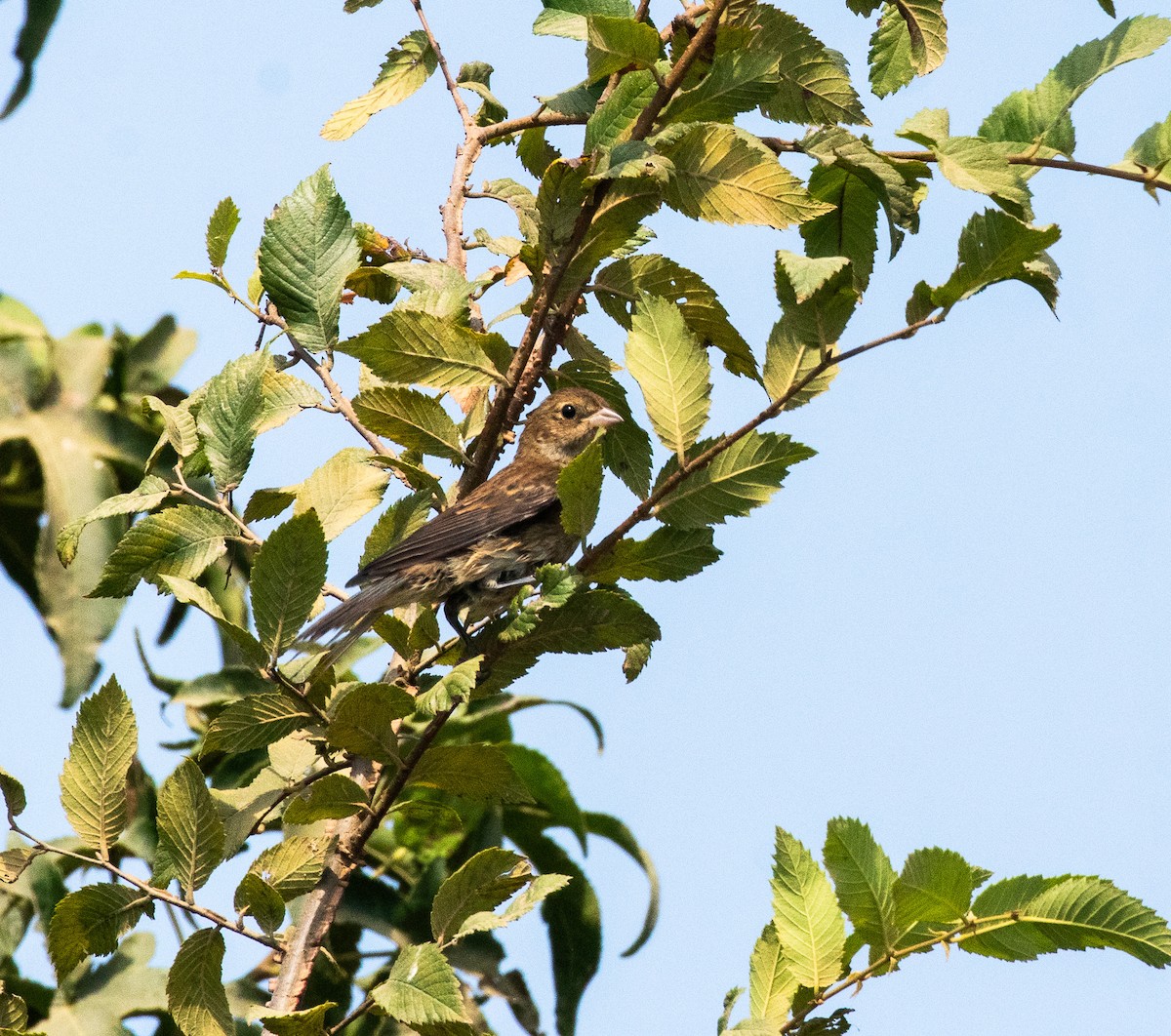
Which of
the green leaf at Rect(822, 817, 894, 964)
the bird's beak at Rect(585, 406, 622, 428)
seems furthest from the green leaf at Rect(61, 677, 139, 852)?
the bird's beak at Rect(585, 406, 622, 428)

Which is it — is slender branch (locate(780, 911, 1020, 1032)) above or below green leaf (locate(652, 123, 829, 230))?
below

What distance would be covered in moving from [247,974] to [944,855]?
267 cm

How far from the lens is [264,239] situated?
10.2 ft

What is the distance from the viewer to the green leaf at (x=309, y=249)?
10.3 ft

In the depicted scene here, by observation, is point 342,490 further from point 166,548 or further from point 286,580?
point 286,580

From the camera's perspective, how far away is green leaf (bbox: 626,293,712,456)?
2549mm

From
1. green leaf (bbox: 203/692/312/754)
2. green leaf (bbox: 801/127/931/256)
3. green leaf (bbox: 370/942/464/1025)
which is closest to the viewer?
green leaf (bbox: 370/942/464/1025)

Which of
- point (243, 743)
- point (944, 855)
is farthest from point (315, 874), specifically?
point (944, 855)

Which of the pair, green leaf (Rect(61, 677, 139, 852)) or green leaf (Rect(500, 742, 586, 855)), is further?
green leaf (Rect(500, 742, 586, 855))

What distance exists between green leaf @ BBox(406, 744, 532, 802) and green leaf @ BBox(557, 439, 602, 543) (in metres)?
0.47

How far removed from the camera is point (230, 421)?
9.89 feet

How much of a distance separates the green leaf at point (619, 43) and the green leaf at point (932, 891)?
1613 mm

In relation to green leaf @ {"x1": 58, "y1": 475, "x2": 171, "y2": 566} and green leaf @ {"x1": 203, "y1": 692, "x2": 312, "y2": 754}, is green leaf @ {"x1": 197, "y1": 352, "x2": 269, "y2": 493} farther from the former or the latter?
green leaf @ {"x1": 203, "y1": 692, "x2": 312, "y2": 754}

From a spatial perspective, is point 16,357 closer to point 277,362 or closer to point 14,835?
point 277,362
